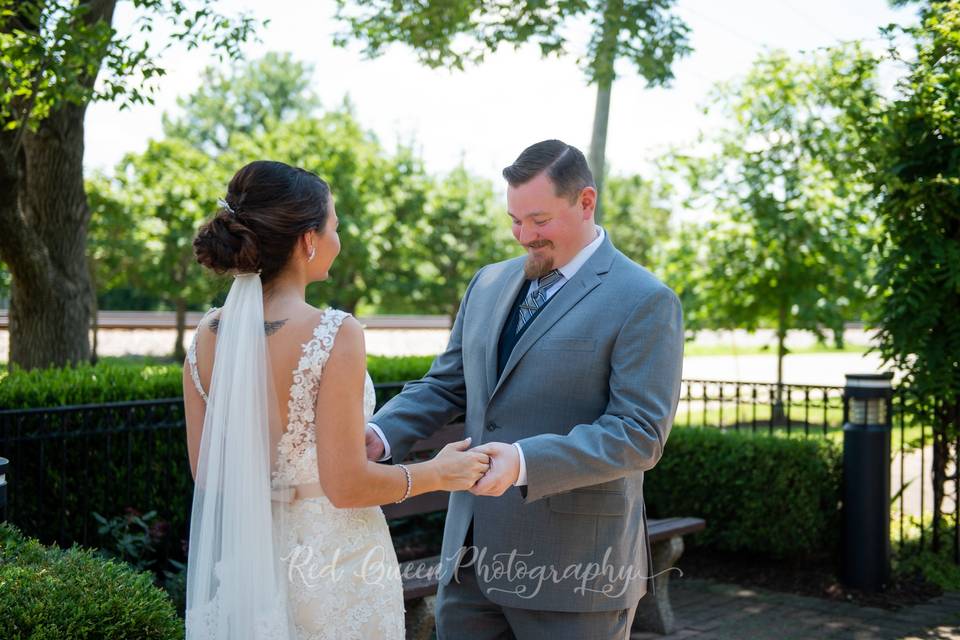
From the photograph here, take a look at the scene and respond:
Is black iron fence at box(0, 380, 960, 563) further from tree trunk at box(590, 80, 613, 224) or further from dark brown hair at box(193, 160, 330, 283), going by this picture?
tree trunk at box(590, 80, 613, 224)

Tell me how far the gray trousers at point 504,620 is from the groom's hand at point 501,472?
1.45 feet

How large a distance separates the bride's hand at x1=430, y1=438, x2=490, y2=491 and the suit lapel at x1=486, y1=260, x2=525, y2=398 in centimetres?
36

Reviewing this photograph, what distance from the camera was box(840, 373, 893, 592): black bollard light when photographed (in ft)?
21.0

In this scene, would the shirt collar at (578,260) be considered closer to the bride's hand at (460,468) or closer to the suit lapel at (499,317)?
the suit lapel at (499,317)

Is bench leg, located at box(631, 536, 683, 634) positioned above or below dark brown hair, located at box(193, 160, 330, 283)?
below

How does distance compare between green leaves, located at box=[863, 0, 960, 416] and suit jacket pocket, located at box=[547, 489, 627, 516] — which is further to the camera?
green leaves, located at box=[863, 0, 960, 416]

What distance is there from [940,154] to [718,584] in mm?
3297

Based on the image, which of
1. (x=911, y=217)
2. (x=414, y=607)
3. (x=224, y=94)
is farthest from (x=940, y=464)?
(x=224, y=94)

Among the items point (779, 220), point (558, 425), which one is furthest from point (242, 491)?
point (779, 220)

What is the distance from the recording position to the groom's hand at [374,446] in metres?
3.03

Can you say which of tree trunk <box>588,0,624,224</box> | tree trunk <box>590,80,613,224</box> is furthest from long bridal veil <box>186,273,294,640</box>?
tree trunk <box>590,80,613,224</box>

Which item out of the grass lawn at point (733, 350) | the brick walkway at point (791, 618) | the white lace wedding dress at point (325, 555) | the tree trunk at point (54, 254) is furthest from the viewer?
the grass lawn at point (733, 350)

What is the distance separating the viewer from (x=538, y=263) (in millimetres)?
3082

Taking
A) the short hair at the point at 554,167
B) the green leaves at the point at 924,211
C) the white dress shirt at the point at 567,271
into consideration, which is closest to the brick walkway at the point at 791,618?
the green leaves at the point at 924,211
